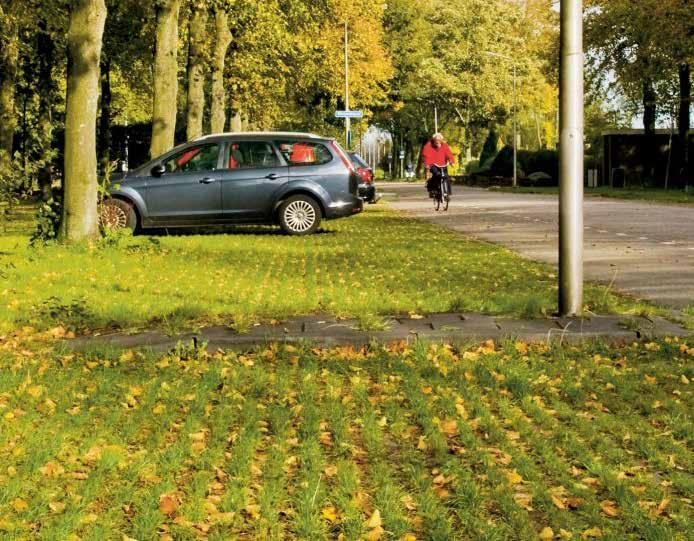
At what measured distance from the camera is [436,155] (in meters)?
30.6

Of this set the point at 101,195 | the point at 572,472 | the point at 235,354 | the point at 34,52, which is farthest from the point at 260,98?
the point at 572,472

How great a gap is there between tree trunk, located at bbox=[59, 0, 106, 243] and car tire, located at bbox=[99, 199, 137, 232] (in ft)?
11.5

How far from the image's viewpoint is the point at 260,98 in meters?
41.2

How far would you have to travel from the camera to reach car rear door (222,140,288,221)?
21344 mm

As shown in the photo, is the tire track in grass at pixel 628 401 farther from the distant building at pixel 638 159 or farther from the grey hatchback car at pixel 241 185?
the distant building at pixel 638 159

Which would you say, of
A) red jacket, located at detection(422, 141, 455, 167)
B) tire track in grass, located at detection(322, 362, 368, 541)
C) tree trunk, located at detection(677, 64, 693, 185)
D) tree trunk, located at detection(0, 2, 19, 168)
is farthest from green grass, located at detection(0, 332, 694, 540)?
tree trunk, located at detection(677, 64, 693, 185)

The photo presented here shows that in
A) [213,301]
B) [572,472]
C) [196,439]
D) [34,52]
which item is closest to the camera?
[572,472]

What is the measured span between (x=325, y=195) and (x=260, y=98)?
66.9ft

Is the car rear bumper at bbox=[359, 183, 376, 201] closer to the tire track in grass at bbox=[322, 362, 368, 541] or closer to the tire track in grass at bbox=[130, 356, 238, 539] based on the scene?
the tire track in grass at bbox=[130, 356, 238, 539]

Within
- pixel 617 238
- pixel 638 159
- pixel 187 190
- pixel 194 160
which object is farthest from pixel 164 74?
pixel 638 159

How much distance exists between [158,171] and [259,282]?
30.6 ft

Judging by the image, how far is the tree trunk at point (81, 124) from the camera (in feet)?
57.0

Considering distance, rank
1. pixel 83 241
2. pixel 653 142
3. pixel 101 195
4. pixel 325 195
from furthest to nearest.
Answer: pixel 653 142 → pixel 325 195 → pixel 101 195 → pixel 83 241

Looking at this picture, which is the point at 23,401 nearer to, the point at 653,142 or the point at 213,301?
the point at 213,301
